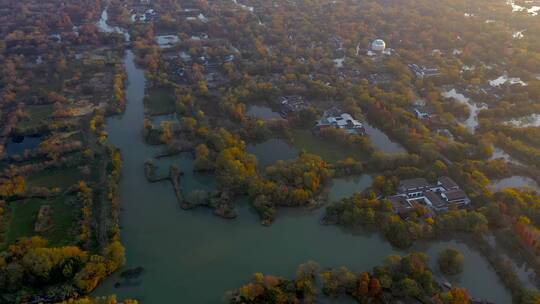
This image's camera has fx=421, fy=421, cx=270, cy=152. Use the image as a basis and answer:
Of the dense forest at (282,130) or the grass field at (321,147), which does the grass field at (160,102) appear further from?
the grass field at (321,147)

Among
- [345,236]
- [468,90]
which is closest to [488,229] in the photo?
[345,236]

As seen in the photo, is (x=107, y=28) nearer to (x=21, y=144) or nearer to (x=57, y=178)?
(x=21, y=144)

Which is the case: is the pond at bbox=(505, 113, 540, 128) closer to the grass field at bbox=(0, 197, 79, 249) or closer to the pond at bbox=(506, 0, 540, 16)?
the grass field at bbox=(0, 197, 79, 249)

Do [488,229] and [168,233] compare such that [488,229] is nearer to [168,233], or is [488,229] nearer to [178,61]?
[168,233]

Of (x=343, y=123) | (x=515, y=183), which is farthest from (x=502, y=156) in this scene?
(x=343, y=123)

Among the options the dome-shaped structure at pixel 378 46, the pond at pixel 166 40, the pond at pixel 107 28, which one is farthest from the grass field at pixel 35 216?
the dome-shaped structure at pixel 378 46

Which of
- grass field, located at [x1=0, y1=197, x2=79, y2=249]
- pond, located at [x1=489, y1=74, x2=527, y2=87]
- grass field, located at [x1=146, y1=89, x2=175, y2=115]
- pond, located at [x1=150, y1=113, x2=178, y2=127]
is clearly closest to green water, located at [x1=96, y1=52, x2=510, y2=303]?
grass field, located at [x1=0, y1=197, x2=79, y2=249]
